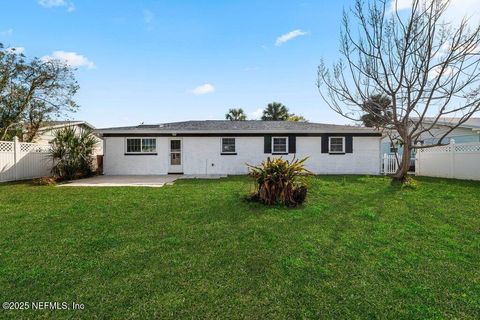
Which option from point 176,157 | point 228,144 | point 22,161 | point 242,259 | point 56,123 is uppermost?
point 56,123

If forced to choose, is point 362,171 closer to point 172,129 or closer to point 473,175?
point 473,175

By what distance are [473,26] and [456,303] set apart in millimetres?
11774

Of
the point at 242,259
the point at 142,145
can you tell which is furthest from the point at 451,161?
the point at 142,145

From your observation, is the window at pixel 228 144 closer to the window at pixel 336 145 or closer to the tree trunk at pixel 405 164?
the window at pixel 336 145

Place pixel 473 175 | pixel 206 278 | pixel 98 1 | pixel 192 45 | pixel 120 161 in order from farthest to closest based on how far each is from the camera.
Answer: pixel 120 161, pixel 192 45, pixel 473 175, pixel 98 1, pixel 206 278

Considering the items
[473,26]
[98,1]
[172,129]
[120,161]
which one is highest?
[98,1]

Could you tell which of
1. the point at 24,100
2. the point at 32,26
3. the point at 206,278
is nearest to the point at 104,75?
the point at 32,26

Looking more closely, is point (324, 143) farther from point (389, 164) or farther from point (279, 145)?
point (389, 164)

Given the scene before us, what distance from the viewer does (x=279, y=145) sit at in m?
14.2

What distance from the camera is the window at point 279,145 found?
14156 millimetres

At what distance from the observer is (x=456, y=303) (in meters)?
2.65

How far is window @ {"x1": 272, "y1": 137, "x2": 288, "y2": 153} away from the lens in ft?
46.4

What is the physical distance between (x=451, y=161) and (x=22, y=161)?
21.3 metres

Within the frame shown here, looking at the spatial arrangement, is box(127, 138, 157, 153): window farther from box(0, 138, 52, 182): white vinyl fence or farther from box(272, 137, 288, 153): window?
box(272, 137, 288, 153): window
